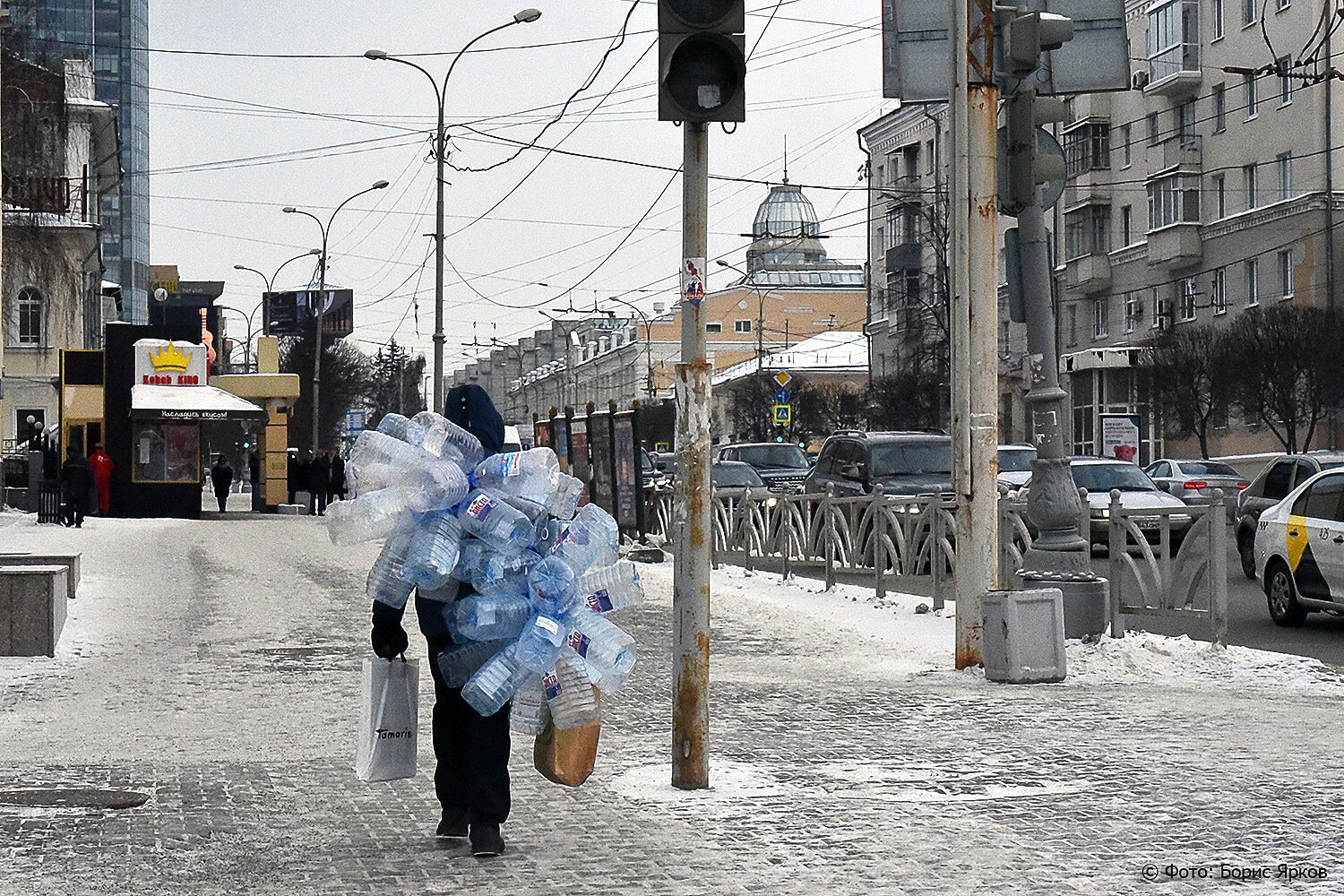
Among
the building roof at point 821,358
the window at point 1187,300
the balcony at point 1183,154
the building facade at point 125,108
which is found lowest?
the window at point 1187,300

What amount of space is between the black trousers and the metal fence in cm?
735

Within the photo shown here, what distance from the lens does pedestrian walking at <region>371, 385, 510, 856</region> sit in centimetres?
643

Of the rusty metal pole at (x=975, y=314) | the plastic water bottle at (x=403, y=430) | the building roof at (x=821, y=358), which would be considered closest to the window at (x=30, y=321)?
the building roof at (x=821, y=358)

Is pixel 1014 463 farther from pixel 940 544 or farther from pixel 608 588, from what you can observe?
pixel 608 588

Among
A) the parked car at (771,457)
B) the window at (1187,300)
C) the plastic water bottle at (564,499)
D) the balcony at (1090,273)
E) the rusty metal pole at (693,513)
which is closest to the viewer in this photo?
the plastic water bottle at (564,499)

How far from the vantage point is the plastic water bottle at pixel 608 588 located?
21.9 ft

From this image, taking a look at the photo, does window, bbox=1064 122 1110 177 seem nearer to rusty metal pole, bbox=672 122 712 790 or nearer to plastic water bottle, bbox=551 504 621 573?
rusty metal pole, bbox=672 122 712 790

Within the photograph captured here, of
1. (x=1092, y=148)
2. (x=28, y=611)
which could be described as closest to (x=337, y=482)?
(x=1092, y=148)

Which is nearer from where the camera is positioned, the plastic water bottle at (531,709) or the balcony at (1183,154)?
the plastic water bottle at (531,709)

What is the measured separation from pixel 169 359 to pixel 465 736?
1531 inches

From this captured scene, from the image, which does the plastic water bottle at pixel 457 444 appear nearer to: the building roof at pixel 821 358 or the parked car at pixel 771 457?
the parked car at pixel 771 457

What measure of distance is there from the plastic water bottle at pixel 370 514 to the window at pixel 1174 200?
53101mm

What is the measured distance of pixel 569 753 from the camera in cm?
653

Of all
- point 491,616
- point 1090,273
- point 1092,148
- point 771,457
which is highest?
point 1092,148
